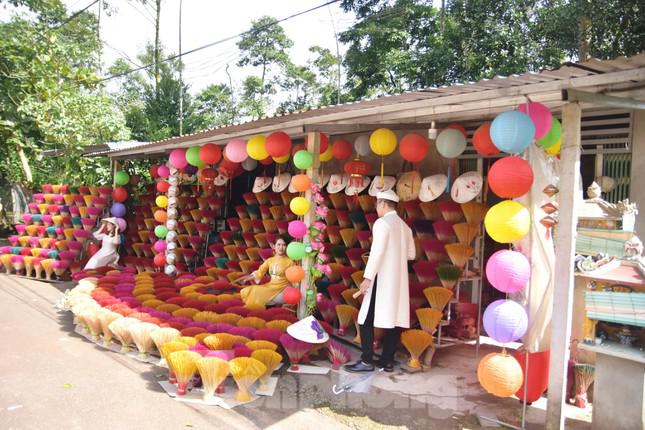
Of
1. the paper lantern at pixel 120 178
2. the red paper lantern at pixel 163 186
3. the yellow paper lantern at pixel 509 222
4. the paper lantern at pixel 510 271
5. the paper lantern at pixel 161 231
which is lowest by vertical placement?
the paper lantern at pixel 161 231

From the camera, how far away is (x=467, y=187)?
512 centimetres

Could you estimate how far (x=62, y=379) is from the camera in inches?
177

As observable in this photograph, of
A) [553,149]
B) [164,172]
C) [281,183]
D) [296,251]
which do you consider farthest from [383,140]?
[164,172]

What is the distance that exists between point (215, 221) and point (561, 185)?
704 centimetres

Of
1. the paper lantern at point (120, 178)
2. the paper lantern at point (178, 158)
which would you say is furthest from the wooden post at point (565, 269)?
the paper lantern at point (120, 178)

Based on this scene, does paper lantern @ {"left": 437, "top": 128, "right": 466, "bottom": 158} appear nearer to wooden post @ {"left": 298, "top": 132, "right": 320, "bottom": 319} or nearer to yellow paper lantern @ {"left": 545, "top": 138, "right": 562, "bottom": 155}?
yellow paper lantern @ {"left": 545, "top": 138, "right": 562, "bottom": 155}

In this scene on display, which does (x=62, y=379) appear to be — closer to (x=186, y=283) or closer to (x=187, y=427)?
(x=187, y=427)

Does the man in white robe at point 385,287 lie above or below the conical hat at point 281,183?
below

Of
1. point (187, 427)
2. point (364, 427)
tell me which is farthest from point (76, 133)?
point (364, 427)

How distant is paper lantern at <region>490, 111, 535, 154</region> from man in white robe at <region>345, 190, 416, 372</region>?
1479mm

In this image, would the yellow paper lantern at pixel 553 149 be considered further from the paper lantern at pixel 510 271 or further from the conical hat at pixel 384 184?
the conical hat at pixel 384 184

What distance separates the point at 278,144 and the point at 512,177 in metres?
3.22

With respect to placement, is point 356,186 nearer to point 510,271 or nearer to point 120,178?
point 510,271

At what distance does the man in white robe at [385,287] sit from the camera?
468 centimetres
